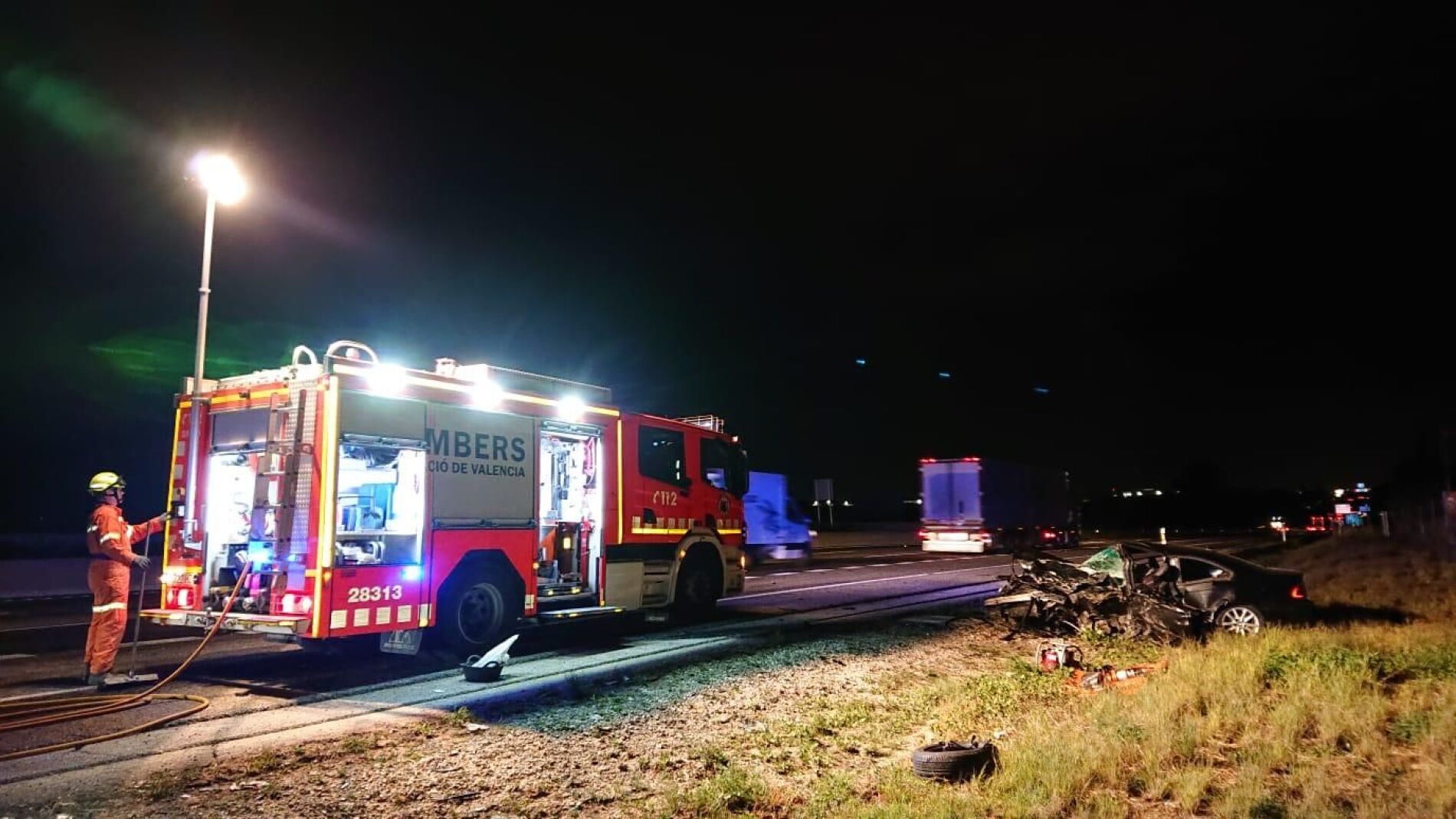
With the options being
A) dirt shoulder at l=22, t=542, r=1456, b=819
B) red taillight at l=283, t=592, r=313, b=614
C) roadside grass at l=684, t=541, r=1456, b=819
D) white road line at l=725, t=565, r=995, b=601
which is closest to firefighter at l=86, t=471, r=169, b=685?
red taillight at l=283, t=592, r=313, b=614

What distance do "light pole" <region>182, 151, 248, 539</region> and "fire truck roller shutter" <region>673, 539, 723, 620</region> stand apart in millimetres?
5792

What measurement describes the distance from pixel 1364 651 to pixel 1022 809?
567 centimetres

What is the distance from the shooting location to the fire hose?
6.36 meters

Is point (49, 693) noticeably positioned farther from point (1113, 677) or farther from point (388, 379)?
point (1113, 677)

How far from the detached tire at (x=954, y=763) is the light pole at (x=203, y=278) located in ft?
24.3

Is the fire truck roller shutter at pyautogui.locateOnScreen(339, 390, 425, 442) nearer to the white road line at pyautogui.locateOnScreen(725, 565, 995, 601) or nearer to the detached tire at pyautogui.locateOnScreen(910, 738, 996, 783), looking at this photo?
the detached tire at pyautogui.locateOnScreen(910, 738, 996, 783)

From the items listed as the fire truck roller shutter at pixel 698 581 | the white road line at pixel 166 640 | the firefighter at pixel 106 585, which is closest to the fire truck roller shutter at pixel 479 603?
the firefighter at pixel 106 585

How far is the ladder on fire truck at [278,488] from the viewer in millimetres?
8023

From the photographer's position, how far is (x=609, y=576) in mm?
11102

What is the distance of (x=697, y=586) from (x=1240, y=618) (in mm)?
6766

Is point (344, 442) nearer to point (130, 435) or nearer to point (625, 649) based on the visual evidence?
point (625, 649)

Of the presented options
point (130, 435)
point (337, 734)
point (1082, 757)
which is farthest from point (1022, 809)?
point (130, 435)

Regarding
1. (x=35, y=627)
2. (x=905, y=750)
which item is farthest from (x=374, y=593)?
(x=35, y=627)

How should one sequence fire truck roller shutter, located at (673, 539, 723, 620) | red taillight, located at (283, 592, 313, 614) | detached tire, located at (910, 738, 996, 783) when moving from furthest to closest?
fire truck roller shutter, located at (673, 539, 723, 620)
red taillight, located at (283, 592, 313, 614)
detached tire, located at (910, 738, 996, 783)
